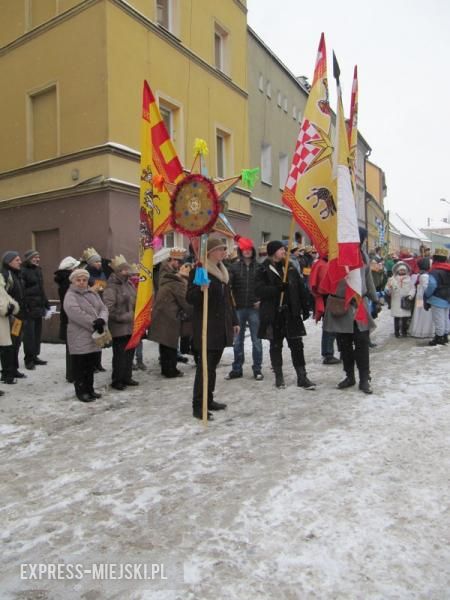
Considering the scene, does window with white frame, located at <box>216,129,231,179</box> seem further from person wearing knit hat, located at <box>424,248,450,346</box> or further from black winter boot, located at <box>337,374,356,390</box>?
black winter boot, located at <box>337,374,356,390</box>

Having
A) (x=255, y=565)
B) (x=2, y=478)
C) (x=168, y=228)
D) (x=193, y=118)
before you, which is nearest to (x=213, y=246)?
(x=168, y=228)

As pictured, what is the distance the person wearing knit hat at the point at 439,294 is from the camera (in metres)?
9.07

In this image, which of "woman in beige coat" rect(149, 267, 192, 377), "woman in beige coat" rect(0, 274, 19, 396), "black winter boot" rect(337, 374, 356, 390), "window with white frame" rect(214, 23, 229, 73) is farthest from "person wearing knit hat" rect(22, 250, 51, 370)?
"window with white frame" rect(214, 23, 229, 73)

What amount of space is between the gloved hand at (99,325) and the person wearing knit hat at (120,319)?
0.68 meters

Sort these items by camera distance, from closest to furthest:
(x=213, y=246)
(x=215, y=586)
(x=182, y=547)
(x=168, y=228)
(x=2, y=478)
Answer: (x=215, y=586) < (x=182, y=547) < (x=2, y=478) < (x=213, y=246) < (x=168, y=228)

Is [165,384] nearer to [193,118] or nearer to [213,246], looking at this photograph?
[213,246]

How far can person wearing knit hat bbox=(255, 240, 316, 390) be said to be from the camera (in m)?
6.62

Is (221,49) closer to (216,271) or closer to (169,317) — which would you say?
(169,317)

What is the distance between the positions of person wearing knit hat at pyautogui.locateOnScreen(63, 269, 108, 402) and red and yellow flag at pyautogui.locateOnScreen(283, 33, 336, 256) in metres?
2.76

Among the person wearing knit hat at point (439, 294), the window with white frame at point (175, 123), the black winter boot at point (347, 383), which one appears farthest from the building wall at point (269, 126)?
the black winter boot at point (347, 383)

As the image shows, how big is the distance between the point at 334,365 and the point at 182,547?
552 centimetres

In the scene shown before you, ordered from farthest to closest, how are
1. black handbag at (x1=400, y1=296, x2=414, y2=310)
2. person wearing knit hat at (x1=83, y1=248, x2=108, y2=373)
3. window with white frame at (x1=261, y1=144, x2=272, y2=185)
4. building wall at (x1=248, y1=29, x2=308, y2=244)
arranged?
window with white frame at (x1=261, y1=144, x2=272, y2=185) → building wall at (x1=248, y1=29, x2=308, y2=244) → black handbag at (x1=400, y1=296, x2=414, y2=310) → person wearing knit hat at (x1=83, y1=248, x2=108, y2=373)

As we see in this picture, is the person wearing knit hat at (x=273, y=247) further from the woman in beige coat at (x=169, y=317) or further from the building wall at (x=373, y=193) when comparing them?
the building wall at (x=373, y=193)

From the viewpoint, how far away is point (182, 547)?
116 inches
